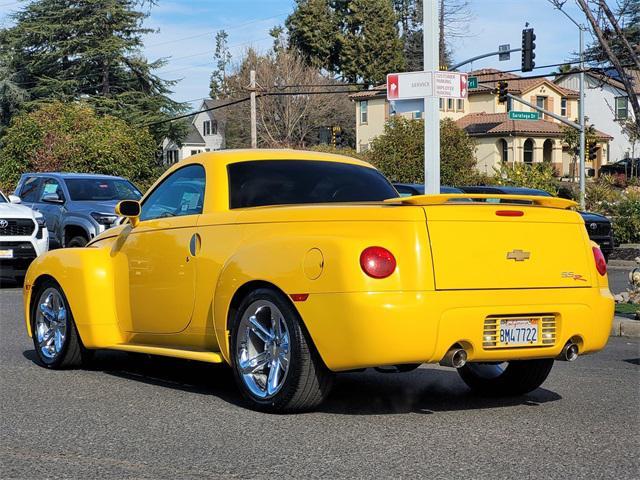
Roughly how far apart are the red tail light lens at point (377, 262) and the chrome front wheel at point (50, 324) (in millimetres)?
3173

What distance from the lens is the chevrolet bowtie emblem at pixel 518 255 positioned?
6.12 metres

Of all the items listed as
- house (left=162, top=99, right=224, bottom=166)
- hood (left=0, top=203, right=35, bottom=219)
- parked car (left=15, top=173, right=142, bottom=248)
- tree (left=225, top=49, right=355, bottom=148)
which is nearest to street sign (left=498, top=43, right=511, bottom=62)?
parked car (left=15, top=173, right=142, bottom=248)

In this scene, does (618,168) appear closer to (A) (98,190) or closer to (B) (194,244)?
(A) (98,190)

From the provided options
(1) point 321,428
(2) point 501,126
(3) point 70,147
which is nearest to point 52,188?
(1) point 321,428

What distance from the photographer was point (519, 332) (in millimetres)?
6105

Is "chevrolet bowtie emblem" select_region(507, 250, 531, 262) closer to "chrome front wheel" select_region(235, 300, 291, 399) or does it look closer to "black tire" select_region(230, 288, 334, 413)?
"black tire" select_region(230, 288, 334, 413)

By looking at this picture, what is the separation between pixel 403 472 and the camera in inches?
192

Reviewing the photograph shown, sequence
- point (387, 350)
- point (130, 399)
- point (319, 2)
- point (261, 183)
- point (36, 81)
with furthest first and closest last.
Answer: point (319, 2) → point (36, 81) → point (261, 183) → point (130, 399) → point (387, 350)

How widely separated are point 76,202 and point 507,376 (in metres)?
13.5

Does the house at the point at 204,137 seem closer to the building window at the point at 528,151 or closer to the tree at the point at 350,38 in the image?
the tree at the point at 350,38

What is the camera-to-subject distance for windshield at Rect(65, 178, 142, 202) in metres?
19.6

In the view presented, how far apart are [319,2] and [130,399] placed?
80.3 metres

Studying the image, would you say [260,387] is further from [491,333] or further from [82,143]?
[82,143]

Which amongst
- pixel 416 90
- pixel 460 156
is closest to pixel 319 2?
pixel 460 156
